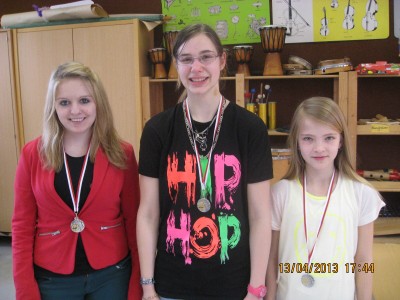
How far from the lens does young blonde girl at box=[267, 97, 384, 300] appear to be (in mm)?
1396

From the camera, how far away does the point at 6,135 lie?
3.70 metres

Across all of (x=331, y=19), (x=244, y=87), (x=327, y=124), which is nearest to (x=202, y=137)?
(x=327, y=124)

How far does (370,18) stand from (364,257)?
2.64 m

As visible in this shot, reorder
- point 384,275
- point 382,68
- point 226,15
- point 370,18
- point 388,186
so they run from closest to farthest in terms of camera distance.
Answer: point 384,275 < point 382,68 < point 388,186 < point 370,18 < point 226,15

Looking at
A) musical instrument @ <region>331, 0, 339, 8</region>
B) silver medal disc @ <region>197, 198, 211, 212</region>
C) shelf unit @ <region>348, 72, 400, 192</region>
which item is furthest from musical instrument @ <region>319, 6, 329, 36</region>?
silver medal disc @ <region>197, 198, 211, 212</region>

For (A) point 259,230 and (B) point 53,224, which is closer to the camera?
(A) point 259,230

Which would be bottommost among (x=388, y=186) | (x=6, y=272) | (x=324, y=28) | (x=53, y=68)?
(x=6, y=272)

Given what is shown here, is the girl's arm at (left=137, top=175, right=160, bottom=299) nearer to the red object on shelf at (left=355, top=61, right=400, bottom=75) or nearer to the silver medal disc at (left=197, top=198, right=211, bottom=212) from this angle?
the silver medal disc at (left=197, top=198, right=211, bottom=212)

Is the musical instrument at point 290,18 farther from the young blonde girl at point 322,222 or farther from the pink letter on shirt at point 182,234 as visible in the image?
the pink letter on shirt at point 182,234

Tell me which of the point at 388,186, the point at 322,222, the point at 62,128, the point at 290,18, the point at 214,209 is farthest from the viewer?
the point at 290,18

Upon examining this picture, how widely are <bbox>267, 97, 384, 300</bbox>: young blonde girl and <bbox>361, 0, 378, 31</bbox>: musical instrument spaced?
7.60ft

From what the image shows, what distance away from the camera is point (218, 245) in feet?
4.29

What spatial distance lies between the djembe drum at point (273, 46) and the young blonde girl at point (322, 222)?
1.83 m

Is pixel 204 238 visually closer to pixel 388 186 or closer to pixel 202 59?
pixel 202 59
